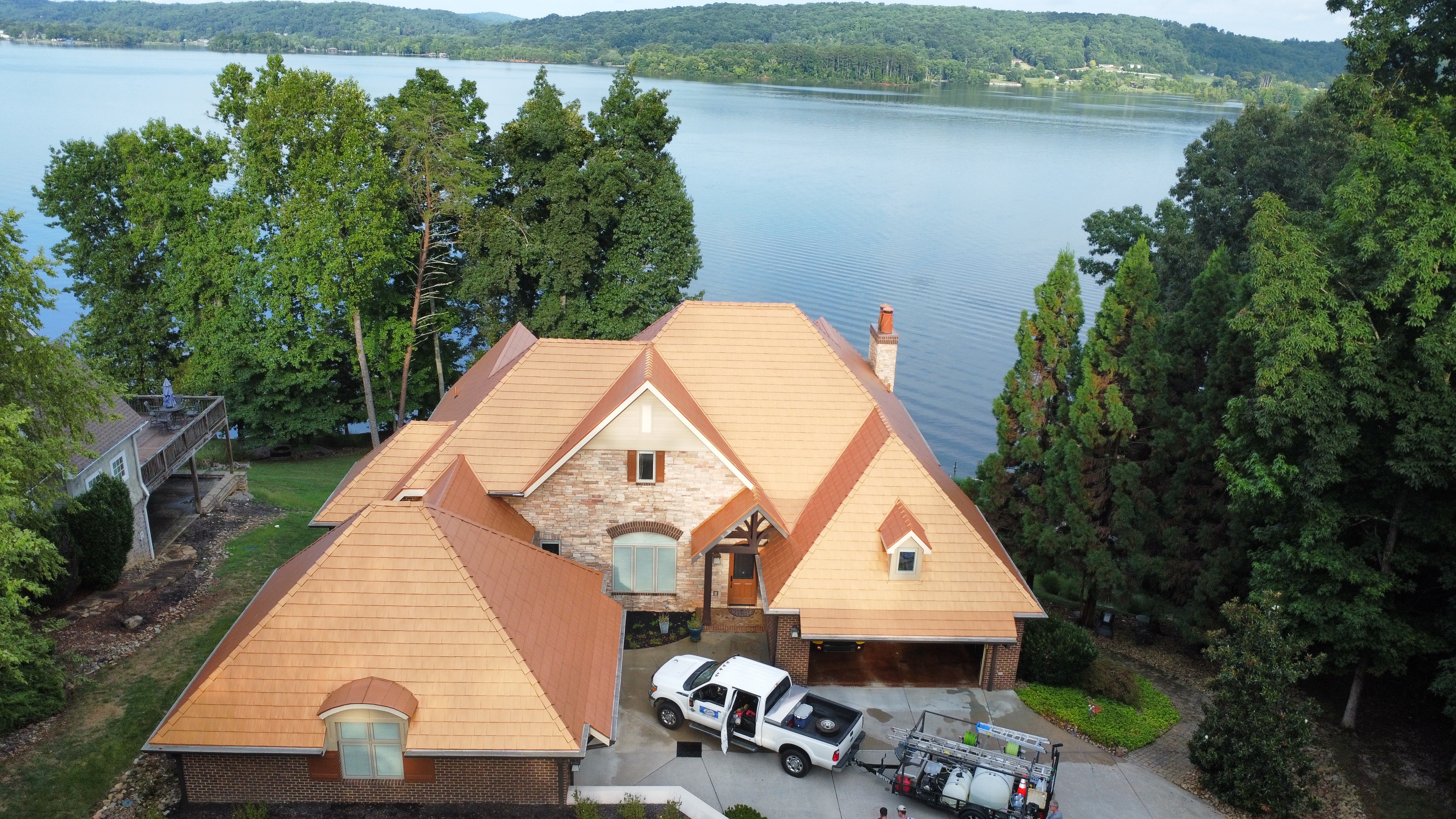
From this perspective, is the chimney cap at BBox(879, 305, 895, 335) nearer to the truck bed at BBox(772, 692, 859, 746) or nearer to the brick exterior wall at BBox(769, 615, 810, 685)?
the brick exterior wall at BBox(769, 615, 810, 685)

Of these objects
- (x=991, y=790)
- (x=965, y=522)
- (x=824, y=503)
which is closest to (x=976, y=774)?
(x=991, y=790)

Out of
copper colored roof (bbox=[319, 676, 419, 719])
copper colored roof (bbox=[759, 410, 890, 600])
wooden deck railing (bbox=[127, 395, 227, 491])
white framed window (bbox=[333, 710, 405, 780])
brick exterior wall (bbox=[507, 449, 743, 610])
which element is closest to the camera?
copper colored roof (bbox=[319, 676, 419, 719])

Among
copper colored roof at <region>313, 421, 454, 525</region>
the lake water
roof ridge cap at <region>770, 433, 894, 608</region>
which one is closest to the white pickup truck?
roof ridge cap at <region>770, 433, 894, 608</region>

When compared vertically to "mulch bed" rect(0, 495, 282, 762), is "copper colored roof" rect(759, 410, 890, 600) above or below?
above

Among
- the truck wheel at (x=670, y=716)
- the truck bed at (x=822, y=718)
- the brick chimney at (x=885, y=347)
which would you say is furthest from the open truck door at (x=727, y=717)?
the brick chimney at (x=885, y=347)

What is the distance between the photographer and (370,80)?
556ft

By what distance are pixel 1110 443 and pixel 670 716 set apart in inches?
553

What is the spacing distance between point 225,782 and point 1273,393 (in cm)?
2274

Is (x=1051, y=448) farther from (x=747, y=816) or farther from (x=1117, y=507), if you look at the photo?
(x=747, y=816)

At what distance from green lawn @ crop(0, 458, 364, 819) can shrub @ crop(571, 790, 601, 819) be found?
8.68 m

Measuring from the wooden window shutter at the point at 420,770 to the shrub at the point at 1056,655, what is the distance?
13.8 metres

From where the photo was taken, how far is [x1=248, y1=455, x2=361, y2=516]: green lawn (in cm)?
3397

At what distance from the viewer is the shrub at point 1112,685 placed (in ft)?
75.6

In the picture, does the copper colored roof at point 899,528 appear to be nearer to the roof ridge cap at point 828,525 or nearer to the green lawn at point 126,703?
the roof ridge cap at point 828,525
